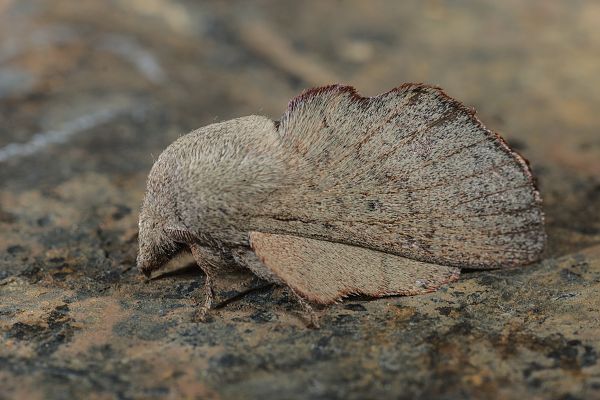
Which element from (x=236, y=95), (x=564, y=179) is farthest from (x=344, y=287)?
(x=236, y=95)

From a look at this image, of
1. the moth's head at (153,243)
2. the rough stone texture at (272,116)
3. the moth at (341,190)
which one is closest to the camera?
the rough stone texture at (272,116)

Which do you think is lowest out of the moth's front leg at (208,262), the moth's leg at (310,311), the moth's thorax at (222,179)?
the moth's leg at (310,311)

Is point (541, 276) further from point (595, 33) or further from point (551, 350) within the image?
point (595, 33)

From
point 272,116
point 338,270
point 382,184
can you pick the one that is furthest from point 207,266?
point 272,116

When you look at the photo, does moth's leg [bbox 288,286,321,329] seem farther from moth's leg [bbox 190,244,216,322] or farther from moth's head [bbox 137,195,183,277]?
moth's head [bbox 137,195,183,277]

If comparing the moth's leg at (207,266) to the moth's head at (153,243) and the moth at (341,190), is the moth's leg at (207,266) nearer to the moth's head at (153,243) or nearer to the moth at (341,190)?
the moth at (341,190)

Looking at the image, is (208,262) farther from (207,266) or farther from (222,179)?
(222,179)

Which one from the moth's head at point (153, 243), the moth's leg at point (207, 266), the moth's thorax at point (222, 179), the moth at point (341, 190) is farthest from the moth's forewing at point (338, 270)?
the moth's head at point (153, 243)
